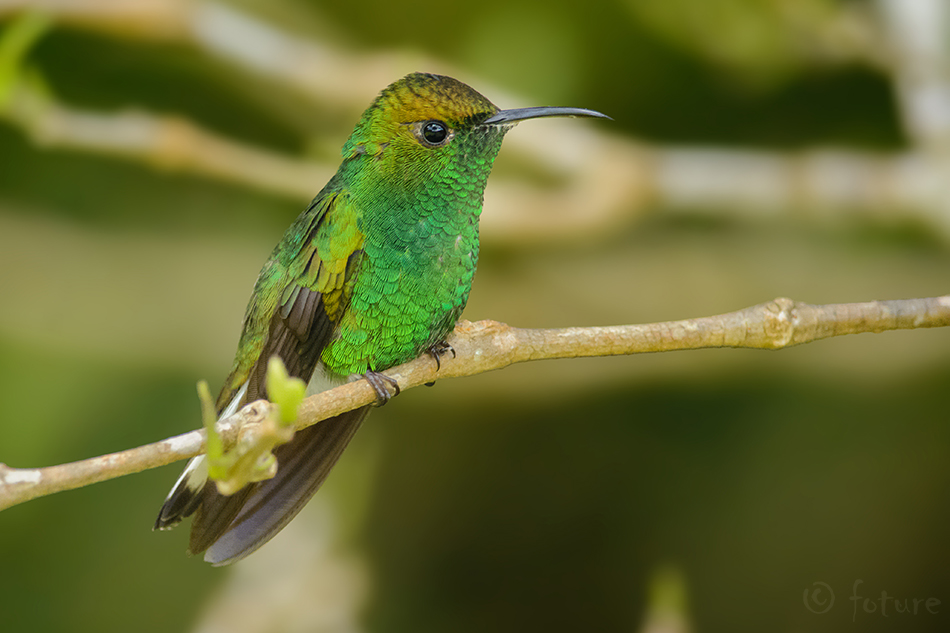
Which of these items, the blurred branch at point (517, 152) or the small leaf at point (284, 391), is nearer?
the small leaf at point (284, 391)

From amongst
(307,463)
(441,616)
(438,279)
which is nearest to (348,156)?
(438,279)

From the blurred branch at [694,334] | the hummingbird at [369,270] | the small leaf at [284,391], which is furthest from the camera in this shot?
the hummingbird at [369,270]

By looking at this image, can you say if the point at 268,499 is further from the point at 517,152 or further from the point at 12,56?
the point at 517,152

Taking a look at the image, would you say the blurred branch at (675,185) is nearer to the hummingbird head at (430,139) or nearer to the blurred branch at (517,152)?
the blurred branch at (517,152)

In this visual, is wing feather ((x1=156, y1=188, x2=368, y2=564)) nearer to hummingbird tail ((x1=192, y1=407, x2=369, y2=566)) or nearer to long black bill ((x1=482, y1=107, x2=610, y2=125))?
hummingbird tail ((x1=192, y1=407, x2=369, y2=566))

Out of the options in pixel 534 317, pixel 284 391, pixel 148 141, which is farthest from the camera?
pixel 534 317

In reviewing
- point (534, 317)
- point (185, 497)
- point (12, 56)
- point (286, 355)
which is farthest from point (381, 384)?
point (534, 317)

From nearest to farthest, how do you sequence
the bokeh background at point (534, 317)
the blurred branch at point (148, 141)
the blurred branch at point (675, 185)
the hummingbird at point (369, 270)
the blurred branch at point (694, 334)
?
the blurred branch at point (694, 334), the hummingbird at point (369, 270), the blurred branch at point (148, 141), the bokeh background at point (534, 317), the blurred branch at point (675, 185)
